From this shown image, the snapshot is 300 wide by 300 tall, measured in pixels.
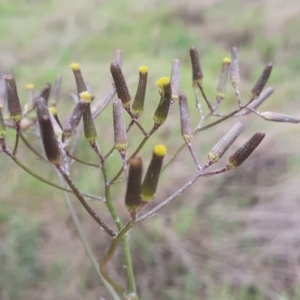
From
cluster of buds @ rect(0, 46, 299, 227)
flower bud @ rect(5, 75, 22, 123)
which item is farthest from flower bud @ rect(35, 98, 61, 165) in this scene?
flower bud @ rect(5, 75, 22, 123)

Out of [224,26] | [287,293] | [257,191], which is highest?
[224,26]

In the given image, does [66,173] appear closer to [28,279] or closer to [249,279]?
[249,279]

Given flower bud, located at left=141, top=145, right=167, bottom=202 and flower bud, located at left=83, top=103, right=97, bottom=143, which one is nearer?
flower bud, located at left=141, top=145, right=167, bottom=202

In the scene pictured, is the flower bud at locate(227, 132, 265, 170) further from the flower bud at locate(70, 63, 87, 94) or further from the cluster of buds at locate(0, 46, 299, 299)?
the flower bud at locate(70, 63, 87, 94)

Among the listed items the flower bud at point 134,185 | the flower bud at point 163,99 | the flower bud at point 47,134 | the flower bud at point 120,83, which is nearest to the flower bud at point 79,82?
the flower bud at point 120,83

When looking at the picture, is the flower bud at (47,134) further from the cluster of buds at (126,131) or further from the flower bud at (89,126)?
the flower bud at (89,126)

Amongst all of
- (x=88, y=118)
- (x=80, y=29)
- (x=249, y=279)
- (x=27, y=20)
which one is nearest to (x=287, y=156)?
(x=249, y=279)
